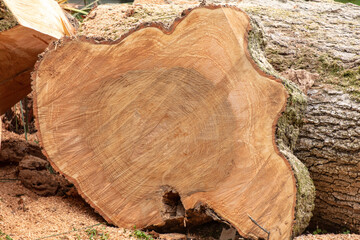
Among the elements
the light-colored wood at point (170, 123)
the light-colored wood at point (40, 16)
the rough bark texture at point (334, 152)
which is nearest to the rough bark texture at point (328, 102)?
the rough bark texture at point (334, 152)

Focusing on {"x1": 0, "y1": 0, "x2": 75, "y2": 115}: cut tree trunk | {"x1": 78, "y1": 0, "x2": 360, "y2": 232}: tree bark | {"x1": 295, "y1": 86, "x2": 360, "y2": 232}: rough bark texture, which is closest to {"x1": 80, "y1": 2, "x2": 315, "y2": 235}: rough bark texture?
{"x1": 78, "y1": 0, "x2": 360, "y2": 232}: tree bark

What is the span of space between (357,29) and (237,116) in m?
1.45

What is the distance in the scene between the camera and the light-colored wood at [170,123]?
2.12 metres

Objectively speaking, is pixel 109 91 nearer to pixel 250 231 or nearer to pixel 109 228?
pixel 109 228

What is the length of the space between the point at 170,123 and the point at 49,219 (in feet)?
2.79

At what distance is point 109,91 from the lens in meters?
2.26

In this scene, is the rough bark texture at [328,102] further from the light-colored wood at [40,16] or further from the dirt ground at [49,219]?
the light-colored wood at [40,16]

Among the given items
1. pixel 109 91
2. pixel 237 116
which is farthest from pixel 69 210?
pixel 237 116

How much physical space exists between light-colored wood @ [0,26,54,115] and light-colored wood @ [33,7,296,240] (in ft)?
0.83

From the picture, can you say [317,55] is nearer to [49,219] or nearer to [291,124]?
[291,124]

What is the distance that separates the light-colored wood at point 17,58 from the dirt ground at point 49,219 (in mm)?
579

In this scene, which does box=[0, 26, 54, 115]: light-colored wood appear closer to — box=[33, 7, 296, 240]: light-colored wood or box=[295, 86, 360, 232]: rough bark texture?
box=[33, 7, 296, 240]: light-colored wood

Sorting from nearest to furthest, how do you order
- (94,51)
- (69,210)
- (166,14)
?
(94,51), (69,210), (166,14)

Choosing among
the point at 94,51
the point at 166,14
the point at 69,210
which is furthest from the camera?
the point at 166,14
